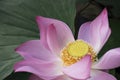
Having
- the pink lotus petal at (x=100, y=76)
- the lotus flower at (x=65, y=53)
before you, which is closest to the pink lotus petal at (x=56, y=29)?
the lotus flower at (x=65, y=53)

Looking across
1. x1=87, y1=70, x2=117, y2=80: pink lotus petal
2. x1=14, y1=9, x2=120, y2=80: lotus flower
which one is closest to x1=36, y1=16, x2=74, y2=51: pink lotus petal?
x1=14, y1=9, x2=120, y2=80: lotus flower

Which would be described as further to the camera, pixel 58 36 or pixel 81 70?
pixel 58 36

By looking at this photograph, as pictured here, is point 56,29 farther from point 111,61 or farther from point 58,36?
point 111,61

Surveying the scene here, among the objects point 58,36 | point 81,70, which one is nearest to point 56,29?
point 58,36

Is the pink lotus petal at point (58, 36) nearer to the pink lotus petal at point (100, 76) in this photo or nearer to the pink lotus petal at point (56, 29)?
the pink lotus petal at point (56, 29)

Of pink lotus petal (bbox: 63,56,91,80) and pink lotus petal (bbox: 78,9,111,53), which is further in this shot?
pink lotus petal (bbox: 78,9,111,53)

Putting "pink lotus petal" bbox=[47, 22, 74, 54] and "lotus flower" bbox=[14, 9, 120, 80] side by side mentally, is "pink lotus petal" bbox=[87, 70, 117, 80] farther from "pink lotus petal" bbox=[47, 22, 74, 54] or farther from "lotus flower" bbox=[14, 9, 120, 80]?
"pink lotus petal" bbox=[47, 22, 74, 54]

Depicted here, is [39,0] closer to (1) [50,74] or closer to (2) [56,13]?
(2) [56,13]
